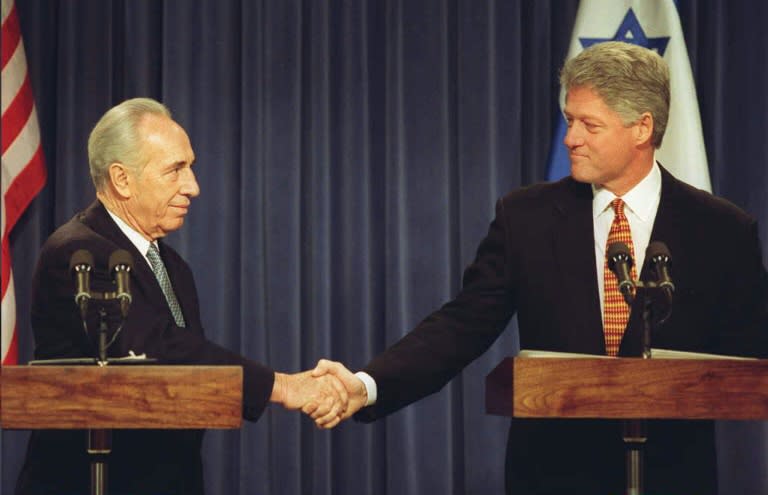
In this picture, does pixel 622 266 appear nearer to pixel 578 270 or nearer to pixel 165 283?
pixel 578 270

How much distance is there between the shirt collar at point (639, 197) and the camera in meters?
3.27

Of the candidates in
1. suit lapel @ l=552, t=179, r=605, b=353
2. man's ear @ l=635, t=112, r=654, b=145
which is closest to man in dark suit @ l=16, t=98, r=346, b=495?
suit lapel @ l=552, t=179, r=605, b=353

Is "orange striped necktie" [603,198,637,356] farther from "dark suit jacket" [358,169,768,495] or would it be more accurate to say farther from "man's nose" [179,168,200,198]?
"man's nose" [179,168,200,198]

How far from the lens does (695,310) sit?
10.3 ft

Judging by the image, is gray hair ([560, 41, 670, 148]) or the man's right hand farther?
the man's right hand

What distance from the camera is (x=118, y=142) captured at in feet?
11.3

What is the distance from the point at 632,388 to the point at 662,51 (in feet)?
9.05

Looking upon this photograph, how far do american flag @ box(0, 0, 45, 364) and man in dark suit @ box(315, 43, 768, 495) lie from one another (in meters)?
1.88

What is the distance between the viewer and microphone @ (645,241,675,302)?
8.51 ft

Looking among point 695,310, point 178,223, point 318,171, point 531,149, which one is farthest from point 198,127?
point 695,310

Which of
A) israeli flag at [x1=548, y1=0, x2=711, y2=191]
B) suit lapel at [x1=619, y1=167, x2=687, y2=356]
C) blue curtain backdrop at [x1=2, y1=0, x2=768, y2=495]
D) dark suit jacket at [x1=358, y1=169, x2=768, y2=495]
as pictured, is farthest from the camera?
blue curtain backdrop at [x1=2, y1=0, x2=768, y2=495]

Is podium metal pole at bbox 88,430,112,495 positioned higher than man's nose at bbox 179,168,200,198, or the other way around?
man's nose at bbox 179,168,200,198

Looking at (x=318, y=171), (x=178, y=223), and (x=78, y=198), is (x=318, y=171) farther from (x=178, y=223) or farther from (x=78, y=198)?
(x=178, y=223)

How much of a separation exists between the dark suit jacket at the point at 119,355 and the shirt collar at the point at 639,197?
1001 millimetres
